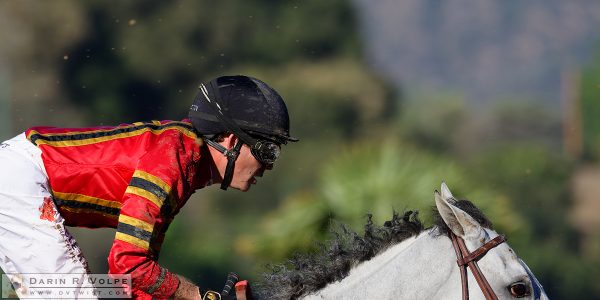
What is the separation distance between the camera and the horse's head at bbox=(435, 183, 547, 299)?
3.48m

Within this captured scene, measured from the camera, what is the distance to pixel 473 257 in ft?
11.6

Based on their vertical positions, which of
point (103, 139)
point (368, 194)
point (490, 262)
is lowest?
point (490, 262)

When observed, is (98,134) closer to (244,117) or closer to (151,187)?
(151,187)

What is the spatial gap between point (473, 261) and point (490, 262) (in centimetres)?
7

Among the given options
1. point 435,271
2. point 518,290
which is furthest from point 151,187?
point 518,290

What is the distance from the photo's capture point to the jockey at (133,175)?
3.54 metres

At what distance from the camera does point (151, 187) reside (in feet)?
11.8

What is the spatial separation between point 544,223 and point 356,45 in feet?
34.7

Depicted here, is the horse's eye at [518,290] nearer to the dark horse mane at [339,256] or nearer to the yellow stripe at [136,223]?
the dark horse mane at [339,256]

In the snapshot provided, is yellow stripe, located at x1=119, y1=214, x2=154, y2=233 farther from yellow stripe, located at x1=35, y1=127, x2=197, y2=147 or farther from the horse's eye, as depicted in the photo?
the horse's eye

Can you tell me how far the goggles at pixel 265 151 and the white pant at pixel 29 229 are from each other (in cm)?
82

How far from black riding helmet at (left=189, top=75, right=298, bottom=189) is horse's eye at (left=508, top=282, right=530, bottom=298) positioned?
1108 millimetres

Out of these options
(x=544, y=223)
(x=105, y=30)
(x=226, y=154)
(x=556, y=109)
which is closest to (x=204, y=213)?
(x=105, y=30)

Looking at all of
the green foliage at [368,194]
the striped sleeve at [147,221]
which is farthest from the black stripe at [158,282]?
the green foliage at [368,194]
